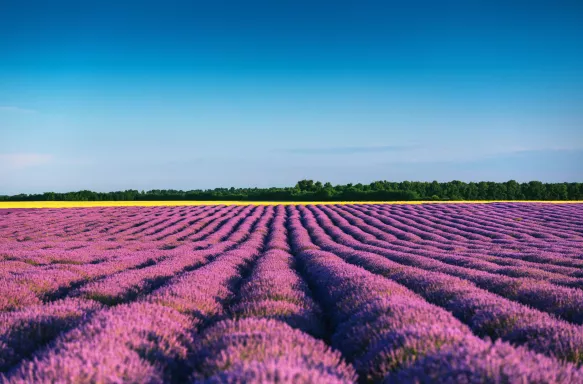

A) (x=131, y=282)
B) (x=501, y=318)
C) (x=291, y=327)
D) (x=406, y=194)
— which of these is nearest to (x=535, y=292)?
(x=501, y=318)

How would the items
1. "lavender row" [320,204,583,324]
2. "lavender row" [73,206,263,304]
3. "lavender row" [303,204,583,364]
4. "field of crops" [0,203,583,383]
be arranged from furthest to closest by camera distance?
"lavender row" [73,206,263,304] → "lavender row" [320,204,583,324] → "lavender row" [303,204,583,364] → "field of crops" [0,203,583,383]

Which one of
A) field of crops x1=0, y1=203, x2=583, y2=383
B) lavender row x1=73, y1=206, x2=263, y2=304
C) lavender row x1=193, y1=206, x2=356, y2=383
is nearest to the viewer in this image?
lavender row x1=193, y1=206, x2=356, y2=383

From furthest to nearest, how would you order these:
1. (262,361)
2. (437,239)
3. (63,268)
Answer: (437,239)
(63,268)
(262,361)

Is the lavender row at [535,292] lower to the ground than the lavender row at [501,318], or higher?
lower

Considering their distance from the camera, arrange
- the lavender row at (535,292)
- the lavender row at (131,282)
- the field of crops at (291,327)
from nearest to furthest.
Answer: the field of crops at (291,327), the lavender row at (535,292), the lavender row at (131,282)

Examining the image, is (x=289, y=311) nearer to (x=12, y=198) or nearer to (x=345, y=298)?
(x=345, y=298)

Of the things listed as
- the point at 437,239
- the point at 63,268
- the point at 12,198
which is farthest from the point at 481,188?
the point at 12,198

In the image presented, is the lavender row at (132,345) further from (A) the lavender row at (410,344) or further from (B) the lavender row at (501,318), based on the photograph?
(B) the lavender row at (501,318)

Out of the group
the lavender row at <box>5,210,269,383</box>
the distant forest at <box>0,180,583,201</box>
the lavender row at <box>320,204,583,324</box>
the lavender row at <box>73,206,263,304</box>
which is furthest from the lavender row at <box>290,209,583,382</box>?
the distant forest at <box>0,180,583,201</box>

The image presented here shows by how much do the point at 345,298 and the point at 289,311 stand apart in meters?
1.32

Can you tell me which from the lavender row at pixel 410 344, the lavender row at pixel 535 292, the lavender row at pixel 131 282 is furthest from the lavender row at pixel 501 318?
the lavender row at pixel 131 282

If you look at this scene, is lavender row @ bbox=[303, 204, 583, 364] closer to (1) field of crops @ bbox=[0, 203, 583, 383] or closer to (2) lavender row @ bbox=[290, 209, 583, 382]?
(1) field of crops @ bbox=[0, 203, 583, 383]

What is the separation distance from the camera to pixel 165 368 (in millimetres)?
3713

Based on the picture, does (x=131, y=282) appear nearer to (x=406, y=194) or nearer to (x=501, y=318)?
(x=501, y=318)
